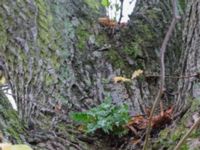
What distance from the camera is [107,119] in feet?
5.43

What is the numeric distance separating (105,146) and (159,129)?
224 mm

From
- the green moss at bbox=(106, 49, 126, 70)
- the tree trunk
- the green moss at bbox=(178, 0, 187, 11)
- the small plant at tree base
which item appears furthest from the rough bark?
the green moss at bbox=(178, 0, 187, 11)

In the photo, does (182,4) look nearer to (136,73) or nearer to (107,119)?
(136,73)

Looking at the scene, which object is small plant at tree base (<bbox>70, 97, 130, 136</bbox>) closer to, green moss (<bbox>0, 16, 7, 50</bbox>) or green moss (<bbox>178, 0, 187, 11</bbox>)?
green moss (<bbox>0, 16, 7, 50</bbox>)

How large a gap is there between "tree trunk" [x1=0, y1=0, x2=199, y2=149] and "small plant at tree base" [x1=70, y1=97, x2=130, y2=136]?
0.06m

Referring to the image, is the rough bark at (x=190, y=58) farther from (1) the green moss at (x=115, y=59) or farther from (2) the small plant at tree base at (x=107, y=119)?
(1) the green moss at (x=115, y=59)

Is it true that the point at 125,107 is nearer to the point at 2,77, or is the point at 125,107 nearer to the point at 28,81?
the point at 28,81

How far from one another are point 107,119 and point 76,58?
553 millimetres

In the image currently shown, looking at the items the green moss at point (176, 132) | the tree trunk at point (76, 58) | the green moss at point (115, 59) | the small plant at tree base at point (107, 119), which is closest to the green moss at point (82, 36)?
the tree trunk at point (76, 58)

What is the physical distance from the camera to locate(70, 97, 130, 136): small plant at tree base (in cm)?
164

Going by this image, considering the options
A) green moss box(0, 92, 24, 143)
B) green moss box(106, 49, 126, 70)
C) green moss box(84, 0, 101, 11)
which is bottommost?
green moss box(0, 92, 24, 143)

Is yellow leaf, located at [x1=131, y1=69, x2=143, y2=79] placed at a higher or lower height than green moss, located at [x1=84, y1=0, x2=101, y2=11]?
lower

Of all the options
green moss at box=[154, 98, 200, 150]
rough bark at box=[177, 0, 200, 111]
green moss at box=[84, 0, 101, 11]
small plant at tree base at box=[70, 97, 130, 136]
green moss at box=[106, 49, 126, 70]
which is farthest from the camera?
green moss at box=[84, 0, 101, 11]

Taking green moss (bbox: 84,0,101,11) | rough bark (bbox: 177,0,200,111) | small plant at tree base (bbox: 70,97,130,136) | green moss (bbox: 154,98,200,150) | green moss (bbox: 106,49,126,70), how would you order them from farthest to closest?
green moss (bbox: 84,0,101,11) → green moss (bbox: 106,49,126,70) → small plant at tree base (bbox: 70,97,130,136) → rough bark (bbox: 177,0,200,111) → green moss (bbox: 154,98,200,150)
